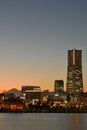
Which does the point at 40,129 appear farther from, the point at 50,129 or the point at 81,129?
A: the point at 81,129

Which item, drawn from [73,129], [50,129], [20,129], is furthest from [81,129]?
[20,129]

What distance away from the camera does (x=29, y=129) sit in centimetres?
8988

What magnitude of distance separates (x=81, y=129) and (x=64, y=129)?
4139 millimetres

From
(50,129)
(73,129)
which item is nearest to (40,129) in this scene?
(50,129)

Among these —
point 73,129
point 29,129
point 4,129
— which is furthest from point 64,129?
point 4,129

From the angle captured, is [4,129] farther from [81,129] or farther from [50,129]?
[81,129]

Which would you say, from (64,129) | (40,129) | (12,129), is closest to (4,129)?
(12,129)

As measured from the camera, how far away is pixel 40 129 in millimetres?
90625

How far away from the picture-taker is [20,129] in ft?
291

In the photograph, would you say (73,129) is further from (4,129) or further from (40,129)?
(4,129)

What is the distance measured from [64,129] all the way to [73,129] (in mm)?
2188

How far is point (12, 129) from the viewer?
8981cm

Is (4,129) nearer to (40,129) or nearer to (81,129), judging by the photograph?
(40,129)

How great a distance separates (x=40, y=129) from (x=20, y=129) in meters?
5.01
